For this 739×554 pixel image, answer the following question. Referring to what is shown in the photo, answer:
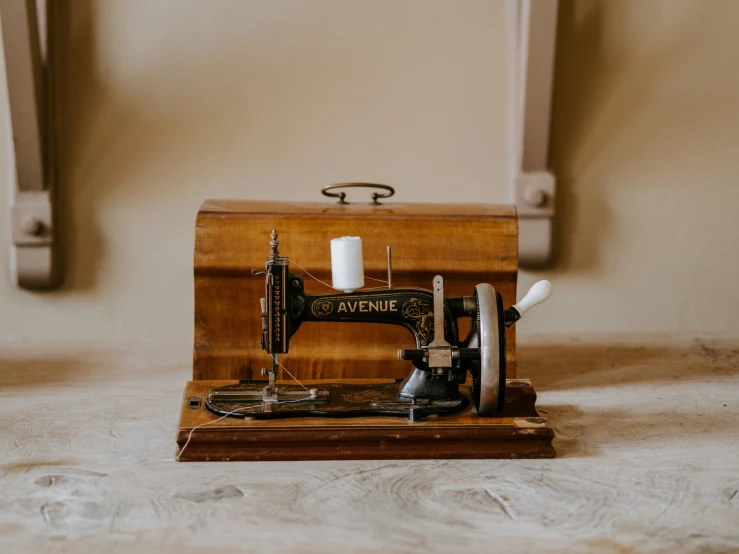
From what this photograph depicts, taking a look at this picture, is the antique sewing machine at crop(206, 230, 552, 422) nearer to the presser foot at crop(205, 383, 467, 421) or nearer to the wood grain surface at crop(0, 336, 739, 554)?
the presser foot at crop(205, 383, 467, 421)

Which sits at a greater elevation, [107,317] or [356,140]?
[356,140]

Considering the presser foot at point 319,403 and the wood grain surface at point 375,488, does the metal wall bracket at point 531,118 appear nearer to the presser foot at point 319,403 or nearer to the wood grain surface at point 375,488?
the wood grain surface at point 375,488

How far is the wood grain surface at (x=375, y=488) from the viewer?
135 cm

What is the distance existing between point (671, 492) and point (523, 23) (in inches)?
63.1

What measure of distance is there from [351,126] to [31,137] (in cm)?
98

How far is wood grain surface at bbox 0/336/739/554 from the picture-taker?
1.35 m

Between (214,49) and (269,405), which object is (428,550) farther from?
(214,49)

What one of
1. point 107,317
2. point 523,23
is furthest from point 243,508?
point 523,23

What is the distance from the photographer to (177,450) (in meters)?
1.67

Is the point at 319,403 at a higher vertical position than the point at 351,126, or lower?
lower

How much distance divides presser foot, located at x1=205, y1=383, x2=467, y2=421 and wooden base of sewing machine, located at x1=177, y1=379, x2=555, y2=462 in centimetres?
2

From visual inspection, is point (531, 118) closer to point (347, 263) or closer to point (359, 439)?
point (347, 263)

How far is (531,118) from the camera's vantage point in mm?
2709

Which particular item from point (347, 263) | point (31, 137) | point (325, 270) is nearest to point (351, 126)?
point (325, 270)
